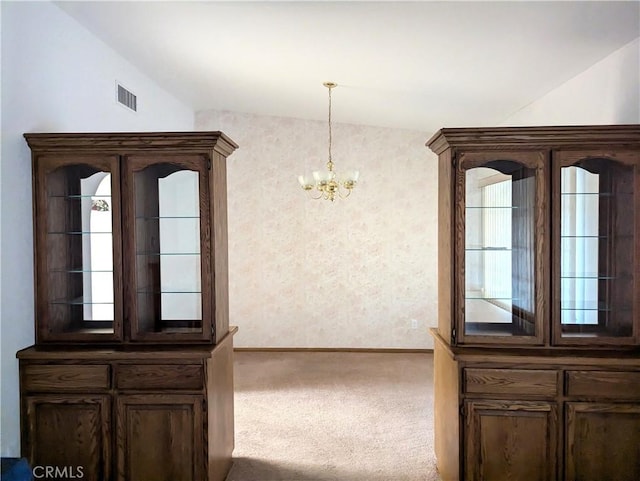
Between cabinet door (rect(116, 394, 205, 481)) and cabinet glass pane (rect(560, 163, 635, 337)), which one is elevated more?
cabinet glass pane (rect(560, 163, 635, 337))

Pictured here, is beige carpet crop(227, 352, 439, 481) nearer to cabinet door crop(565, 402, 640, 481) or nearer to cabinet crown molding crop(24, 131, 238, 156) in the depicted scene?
cabinet door crop(565, 402, 640, 481)

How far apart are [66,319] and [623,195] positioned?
3268 mm

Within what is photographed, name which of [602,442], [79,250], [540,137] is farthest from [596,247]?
[79,250]

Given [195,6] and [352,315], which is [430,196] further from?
[195,6]

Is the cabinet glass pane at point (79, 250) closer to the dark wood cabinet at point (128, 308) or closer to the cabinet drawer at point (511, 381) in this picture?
the dark wood cabinet at point (128, 308)

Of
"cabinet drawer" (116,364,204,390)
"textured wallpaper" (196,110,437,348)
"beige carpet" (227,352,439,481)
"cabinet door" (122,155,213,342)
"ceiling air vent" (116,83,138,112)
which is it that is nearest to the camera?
"cabinet drawer" (116,364,204,390)

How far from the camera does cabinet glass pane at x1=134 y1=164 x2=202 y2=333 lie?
3014 millimetres

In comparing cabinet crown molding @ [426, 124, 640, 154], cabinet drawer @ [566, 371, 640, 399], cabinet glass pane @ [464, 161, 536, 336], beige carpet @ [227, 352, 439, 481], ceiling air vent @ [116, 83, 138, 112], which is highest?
ceiling air vent @ [116, 83, 138, 112]

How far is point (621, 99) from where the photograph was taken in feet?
10.8

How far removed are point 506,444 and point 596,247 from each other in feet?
3.98

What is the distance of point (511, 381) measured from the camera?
9.20 ft

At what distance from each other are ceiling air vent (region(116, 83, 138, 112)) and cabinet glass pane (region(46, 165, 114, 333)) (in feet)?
4.78

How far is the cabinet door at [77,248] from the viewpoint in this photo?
301cm

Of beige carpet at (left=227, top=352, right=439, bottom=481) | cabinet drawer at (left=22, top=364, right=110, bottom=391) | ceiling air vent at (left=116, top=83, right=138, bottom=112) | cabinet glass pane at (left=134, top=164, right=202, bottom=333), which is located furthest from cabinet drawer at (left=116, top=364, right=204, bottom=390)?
ceiling air vent at (left=116, top=83, right=138, bottom=112)
